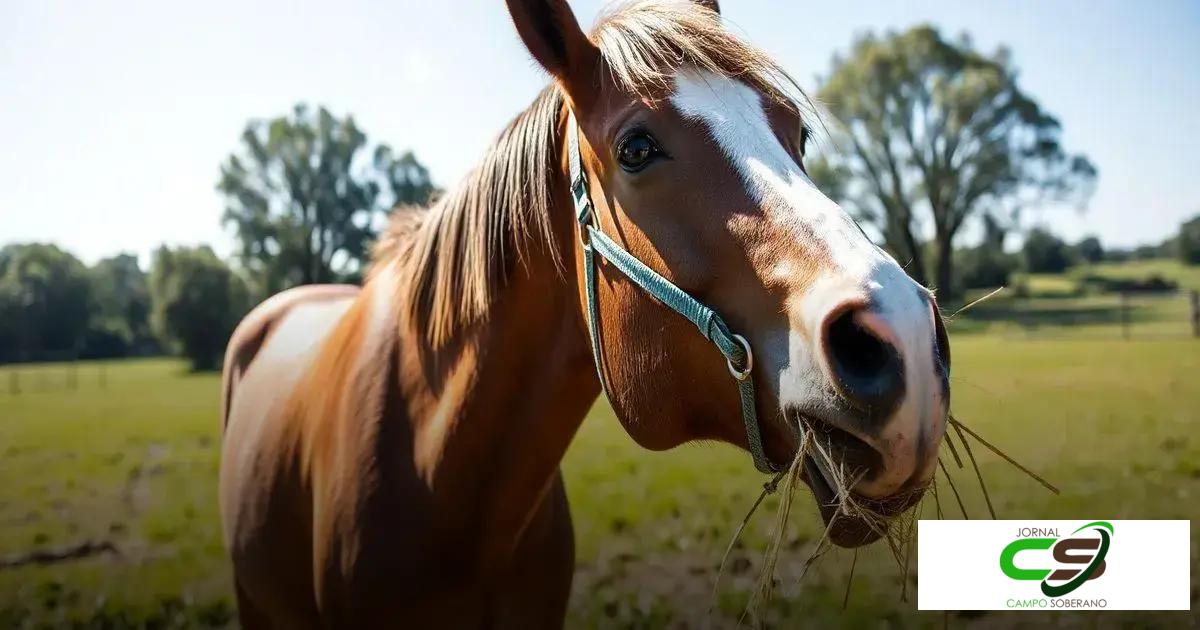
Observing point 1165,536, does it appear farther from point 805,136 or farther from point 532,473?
point 532,473

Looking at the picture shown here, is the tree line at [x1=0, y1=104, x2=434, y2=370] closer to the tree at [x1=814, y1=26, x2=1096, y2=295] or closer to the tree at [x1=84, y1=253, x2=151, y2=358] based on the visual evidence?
the tree at [x1=84, y1=253, x2=151, y2=358]

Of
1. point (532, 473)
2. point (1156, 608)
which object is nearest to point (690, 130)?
point (532, 473)

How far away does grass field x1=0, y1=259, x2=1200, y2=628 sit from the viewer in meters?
4.23

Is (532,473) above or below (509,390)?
below

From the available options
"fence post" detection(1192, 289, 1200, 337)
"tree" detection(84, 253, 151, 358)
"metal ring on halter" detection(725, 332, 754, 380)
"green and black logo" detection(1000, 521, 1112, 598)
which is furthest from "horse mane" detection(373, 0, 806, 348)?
"fence post" detection(1192, 289, 1200, 337)

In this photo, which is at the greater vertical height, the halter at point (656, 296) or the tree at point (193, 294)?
the tree at point (193, 294)

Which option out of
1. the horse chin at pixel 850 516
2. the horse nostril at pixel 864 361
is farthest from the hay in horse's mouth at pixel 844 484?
the horse nostril at pixel 864 361

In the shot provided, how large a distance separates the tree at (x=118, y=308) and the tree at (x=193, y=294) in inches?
64.3

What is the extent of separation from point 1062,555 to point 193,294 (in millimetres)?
29386

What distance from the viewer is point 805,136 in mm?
1814

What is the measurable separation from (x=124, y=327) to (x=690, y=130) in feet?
118

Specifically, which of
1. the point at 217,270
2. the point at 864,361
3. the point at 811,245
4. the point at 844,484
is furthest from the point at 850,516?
the point at 217,270

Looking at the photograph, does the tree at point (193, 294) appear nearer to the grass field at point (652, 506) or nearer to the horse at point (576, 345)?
the grass field at point (652, 506)

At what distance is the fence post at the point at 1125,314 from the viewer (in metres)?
23.8
